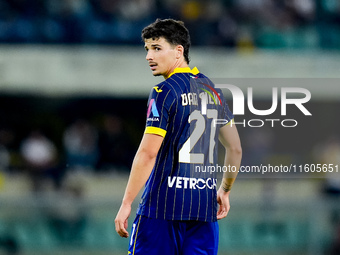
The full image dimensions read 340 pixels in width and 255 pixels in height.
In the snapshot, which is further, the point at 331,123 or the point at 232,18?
the point at 331,123

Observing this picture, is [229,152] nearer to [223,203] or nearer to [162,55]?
[223,203]

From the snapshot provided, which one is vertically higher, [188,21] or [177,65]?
[188,21]

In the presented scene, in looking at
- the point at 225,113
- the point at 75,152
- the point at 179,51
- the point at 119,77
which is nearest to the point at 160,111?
the point at 179,51

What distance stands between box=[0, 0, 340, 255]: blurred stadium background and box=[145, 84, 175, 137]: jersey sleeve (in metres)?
8.76

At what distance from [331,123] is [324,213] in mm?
9891

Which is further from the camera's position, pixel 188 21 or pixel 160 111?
pixel 188 21

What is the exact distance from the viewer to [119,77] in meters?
17.9

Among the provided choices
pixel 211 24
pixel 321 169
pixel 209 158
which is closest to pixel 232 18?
pixel 211 24

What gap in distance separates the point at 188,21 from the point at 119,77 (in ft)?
7.00

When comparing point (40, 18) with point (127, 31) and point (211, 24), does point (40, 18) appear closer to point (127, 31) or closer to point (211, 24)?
point (127, 31)

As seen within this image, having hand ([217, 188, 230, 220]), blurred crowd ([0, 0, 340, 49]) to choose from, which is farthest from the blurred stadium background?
hand ([217, 188, 230, 220])

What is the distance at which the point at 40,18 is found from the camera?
17562mm

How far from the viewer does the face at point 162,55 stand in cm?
475

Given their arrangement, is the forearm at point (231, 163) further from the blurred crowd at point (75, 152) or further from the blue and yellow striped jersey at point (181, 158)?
the blurred crowd at point (75, 152)
